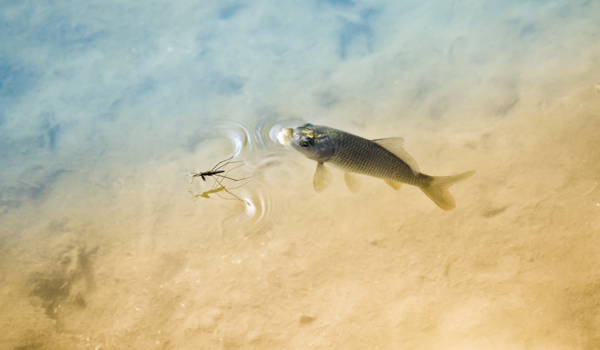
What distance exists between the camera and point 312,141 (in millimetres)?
2293

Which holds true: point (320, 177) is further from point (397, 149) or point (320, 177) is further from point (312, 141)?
point (397, 149)

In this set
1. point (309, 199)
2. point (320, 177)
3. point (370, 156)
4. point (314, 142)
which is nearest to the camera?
point (370, 156)

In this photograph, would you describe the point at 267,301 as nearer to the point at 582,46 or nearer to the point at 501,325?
the point at 501,325

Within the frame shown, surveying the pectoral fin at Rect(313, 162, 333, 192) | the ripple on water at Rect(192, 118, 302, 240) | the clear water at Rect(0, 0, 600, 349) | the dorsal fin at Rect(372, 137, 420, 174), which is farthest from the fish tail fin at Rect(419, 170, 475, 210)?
the ripple on water at Rect(192, 118, 302, 240)

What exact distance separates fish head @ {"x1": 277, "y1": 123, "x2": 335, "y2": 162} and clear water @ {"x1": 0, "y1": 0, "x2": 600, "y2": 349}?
0.66 m

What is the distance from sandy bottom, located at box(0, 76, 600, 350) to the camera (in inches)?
103

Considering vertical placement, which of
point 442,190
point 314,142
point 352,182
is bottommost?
point 352,182

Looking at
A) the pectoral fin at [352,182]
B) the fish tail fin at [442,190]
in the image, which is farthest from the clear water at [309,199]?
the fish tail fin at [442,190]

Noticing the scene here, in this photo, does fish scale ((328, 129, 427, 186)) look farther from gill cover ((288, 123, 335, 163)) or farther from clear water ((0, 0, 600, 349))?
clear water ((0, 0, 600, 349))

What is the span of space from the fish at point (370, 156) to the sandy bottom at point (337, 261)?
0.61 m

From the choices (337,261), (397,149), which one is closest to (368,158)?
(397,149)

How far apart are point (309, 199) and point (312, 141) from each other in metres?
0.82

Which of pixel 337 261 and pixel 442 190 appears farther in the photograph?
pixel 337 261

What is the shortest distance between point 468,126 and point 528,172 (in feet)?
2.39
